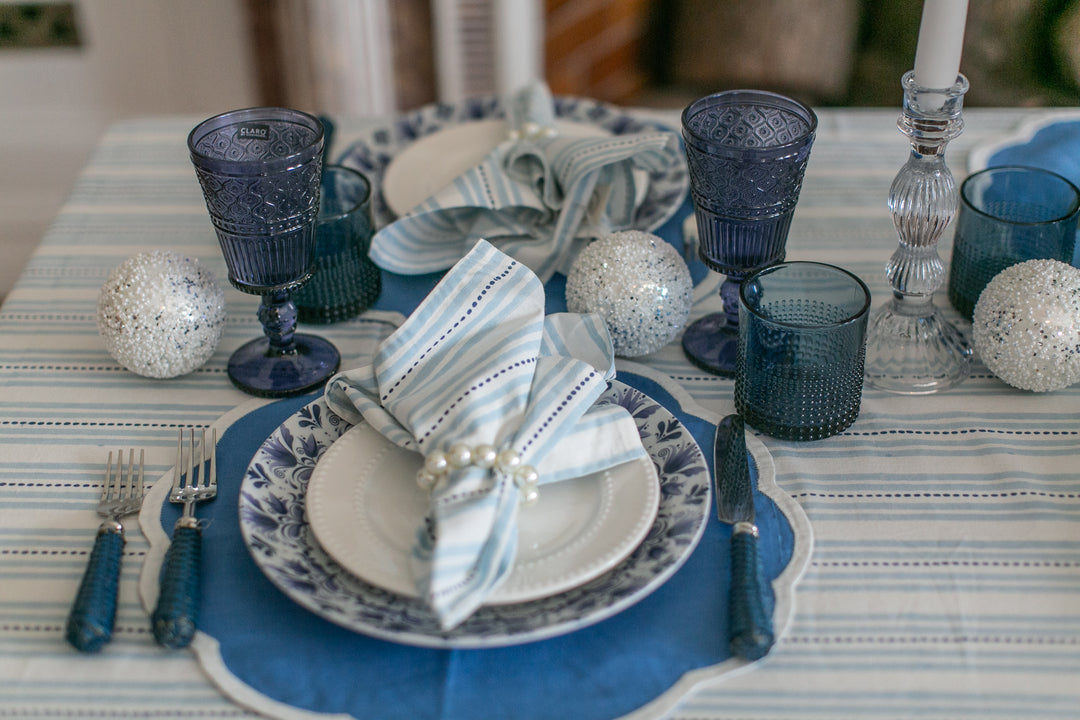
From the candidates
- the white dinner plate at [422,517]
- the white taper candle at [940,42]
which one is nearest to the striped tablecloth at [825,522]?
the white dinner plate at [422,517]

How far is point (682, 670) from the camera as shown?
0.62 meters

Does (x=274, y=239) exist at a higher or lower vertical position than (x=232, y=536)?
higher

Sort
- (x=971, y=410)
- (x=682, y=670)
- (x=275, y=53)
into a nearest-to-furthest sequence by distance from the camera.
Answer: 1. (x=682, y=670)
2. (x=971, y=410)
3. (x=275, y=53)

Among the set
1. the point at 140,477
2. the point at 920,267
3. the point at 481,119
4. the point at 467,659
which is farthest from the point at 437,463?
the point at 481,119

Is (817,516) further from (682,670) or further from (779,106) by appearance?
(779,106)

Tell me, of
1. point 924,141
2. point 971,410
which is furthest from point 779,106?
point 971,410

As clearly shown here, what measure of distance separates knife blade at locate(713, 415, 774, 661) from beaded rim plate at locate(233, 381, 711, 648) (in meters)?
0.03

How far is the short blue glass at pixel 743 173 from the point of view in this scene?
79 centimetres

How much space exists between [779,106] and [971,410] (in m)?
0.30

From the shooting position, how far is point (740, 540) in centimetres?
69

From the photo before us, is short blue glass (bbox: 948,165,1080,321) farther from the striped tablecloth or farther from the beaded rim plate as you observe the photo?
the beaded rim plate

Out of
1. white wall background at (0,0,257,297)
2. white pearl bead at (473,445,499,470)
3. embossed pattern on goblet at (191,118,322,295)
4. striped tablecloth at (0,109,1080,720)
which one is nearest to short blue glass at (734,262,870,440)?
striped tablecloth at (0,109,1080,720)

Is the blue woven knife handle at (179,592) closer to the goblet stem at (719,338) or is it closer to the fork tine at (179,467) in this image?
the fork tine at (179,467)

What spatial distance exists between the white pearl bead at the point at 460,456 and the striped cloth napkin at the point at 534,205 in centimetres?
34
